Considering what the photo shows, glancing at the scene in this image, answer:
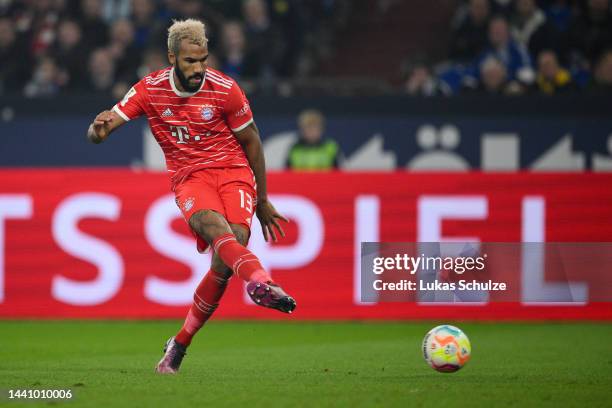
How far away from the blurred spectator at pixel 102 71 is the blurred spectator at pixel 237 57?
1.44 meters

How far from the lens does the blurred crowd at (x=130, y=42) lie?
15.6 metres

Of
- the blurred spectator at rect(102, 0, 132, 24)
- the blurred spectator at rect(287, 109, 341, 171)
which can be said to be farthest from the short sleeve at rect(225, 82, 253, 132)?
the blurred spectator at rect(102, 0, 132, 24)

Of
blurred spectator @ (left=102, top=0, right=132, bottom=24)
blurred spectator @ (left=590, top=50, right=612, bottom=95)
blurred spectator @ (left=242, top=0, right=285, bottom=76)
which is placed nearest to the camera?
blurred spectator @ (left=590, top=50, right=612, bottom=95)

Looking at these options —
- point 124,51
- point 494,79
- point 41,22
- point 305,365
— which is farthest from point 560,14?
point 305,365

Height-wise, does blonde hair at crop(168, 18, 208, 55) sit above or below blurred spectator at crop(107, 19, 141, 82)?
above

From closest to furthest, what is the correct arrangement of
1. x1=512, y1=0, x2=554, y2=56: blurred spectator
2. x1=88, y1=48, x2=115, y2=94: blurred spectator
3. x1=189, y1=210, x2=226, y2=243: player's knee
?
x1=189, y1=210, x2=226, y2=243: player's knee < x1=512, y1=0, x2=554, y2=56: blurred spectator < x1=88, y1=48, x2=115, y2=94: blurred spectator

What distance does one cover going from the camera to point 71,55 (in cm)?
1617

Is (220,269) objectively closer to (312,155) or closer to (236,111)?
(236,111)

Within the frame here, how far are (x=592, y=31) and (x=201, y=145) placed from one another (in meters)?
8.45

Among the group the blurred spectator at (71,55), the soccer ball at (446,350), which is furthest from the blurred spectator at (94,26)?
the soccer ball at (446,350)

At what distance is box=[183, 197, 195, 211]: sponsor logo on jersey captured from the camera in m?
7.62

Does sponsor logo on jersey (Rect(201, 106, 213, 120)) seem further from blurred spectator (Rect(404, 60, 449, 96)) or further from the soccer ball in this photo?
blurred spectator (Rect(404, 60, 449, 96))

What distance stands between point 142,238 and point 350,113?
348 centimetres

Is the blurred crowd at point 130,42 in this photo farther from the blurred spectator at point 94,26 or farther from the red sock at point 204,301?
the red sock at point 204,301
